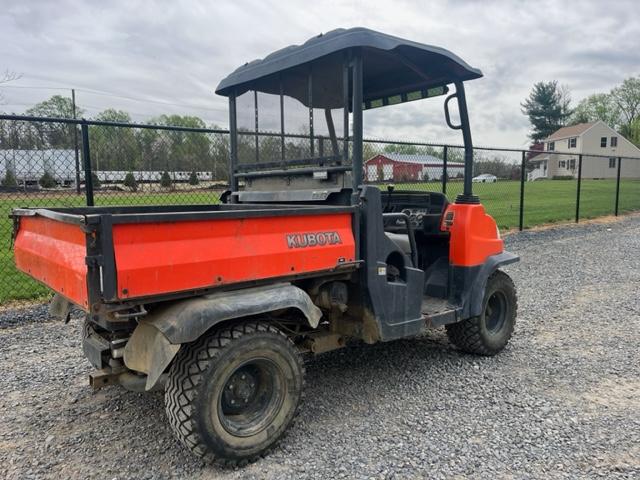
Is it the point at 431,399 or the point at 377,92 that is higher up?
the point at 377,92

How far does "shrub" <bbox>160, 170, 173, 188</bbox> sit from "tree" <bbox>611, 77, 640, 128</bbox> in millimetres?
78392

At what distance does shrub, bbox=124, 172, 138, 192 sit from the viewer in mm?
6430

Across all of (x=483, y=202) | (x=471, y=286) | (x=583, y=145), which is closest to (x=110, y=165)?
(x=471, y=286)

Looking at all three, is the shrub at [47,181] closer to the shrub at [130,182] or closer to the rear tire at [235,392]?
the shrub at [130,182]

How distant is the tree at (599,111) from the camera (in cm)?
7212

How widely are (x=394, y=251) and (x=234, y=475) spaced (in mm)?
1771

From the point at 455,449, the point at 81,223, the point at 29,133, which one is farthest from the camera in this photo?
the point at 29,133

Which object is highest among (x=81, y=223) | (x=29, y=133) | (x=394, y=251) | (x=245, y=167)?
(x=29, y=133)

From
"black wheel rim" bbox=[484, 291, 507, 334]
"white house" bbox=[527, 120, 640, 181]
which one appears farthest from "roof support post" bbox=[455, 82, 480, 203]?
"white house" bbox=[527, 120, 640, 181]

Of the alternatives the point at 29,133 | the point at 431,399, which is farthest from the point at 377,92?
the point at 29,133

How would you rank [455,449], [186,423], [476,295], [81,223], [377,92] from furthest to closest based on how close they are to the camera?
[377,92], [476,295], [455,449], [186,423], [81,223]

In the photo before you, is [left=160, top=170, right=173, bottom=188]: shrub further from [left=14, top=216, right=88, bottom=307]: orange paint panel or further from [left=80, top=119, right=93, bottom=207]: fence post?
[left=14, top=216, right=88, bottom=307]: orange paint panel

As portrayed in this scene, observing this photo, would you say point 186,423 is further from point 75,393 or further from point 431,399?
point 431,399

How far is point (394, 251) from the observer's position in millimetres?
3604
